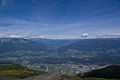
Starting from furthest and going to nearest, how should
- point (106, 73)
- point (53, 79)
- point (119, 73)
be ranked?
point (106, 73), point (119, 73), point (53, 79)

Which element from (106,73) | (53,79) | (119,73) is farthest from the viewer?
(106,73)

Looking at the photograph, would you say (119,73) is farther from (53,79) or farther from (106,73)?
(53,79)

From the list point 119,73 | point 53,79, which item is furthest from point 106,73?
point 53,79

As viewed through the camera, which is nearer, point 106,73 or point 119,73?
point 119,73

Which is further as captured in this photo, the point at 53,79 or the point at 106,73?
the point at 106,73

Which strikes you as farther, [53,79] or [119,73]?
[119,73]

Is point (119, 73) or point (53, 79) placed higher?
point (53, 79)

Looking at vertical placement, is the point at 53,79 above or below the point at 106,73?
above
